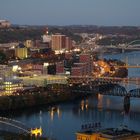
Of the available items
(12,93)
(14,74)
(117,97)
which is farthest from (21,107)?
(14,74)

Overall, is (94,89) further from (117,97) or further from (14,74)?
(14,74)

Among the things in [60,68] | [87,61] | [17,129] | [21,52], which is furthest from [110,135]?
[21,52]

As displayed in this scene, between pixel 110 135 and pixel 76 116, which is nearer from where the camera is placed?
pixel 110 135

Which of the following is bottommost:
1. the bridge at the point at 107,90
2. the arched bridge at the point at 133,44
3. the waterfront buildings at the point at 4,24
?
the arched bridge at the point at 133,44

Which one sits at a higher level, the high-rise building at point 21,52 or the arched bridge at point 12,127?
the high-rise building at point 21,52

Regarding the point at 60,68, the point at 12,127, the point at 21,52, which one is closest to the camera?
the point at 12,127

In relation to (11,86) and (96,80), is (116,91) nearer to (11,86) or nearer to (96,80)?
(96,80)

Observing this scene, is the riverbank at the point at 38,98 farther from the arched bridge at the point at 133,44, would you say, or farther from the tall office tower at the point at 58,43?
the arched bridge at the point at 133,44

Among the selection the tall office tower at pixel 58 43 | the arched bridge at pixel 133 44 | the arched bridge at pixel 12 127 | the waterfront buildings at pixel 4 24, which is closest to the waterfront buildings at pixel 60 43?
the tall office tower at pixel 58 43

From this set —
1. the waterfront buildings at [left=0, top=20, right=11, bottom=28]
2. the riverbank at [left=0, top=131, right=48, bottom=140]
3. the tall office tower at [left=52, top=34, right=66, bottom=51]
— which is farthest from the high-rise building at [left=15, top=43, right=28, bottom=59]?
the riverbank at [left=0, top=131, right=48, bottom=140]

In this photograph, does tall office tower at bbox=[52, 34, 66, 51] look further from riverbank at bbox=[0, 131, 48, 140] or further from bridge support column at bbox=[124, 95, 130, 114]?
riverbank at bbox=[0, 131, 48, 140]
